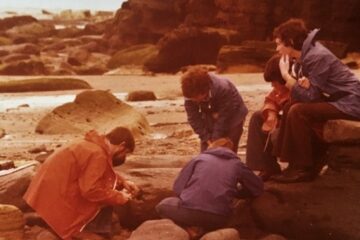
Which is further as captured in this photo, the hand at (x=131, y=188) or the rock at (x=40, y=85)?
the rock at (x=40, y=85)

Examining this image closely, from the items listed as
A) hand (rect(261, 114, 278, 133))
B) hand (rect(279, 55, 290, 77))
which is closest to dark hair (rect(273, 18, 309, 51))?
hand (rect(279, 55, 290, 77))

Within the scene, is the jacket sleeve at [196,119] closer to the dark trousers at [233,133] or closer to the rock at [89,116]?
the dark trousers at [233,133]

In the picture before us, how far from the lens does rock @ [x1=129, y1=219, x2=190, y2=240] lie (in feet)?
13.2

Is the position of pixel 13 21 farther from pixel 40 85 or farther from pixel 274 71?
pixel 274 71

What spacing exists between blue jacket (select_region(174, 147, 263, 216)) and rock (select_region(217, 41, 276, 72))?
540 inches

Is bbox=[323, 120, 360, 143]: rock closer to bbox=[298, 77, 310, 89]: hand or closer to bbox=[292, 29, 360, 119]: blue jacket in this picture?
bbox=[292, 29, 360, 119]: blue jacket

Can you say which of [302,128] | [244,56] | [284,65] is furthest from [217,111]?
[244,56]

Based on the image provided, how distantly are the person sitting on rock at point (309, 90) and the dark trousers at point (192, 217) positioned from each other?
655 millimetres

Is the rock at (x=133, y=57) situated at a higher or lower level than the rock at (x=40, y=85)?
lower

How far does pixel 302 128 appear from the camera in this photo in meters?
4.41

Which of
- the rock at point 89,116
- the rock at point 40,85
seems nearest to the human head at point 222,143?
the rock at point 89,116

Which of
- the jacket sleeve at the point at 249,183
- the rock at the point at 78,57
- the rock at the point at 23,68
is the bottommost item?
the rock at the point at 78,57

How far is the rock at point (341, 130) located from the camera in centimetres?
444

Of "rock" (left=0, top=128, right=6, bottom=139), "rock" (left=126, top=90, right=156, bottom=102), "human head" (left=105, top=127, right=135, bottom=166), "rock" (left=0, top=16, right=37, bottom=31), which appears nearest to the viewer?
"human head" (left=105, top=127, right=135, bottom=166)
